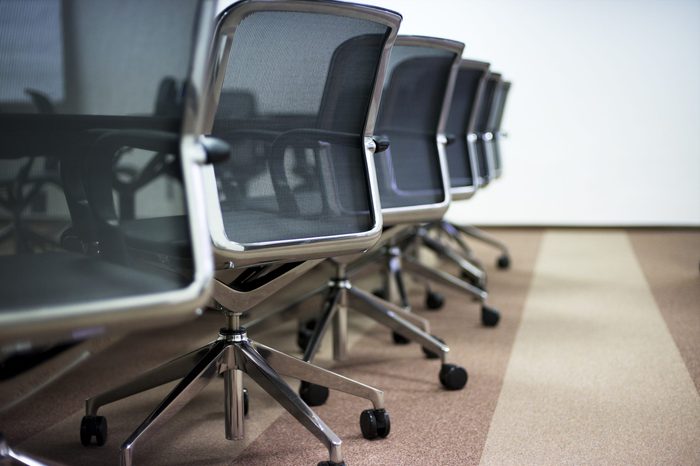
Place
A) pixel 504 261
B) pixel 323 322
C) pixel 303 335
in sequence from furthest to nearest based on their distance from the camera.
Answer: pixel 504 261 → pixel 303 335 → pixel 323 322

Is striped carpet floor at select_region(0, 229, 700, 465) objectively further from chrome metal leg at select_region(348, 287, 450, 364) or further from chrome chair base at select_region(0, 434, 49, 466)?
chrome chair base at select_region(0, 434, 49, 466)

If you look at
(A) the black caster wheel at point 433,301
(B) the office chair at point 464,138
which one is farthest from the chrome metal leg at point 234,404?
(A) the black caster wheel at point 433,301

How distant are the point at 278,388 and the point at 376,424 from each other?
0.98 feet

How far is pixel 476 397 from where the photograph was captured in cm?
228

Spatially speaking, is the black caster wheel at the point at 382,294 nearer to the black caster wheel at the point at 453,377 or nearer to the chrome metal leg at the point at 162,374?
the black caster wheel at the point at 453,377

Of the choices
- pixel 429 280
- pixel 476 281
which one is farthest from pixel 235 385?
pixel 476 281

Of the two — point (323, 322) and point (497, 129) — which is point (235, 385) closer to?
point (323, 322)

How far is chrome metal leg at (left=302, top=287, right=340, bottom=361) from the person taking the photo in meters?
2.29

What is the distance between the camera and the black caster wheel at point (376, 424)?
1945 millimetres

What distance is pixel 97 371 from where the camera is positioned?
2562mm

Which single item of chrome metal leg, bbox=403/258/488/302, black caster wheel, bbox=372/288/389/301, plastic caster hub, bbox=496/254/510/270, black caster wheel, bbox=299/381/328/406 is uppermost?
black caster wheel, bbox=299/381/328/406

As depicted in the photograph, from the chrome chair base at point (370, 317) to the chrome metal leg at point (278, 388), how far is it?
49 centimetres

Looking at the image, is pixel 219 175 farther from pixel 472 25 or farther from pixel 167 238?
pixel 472 25

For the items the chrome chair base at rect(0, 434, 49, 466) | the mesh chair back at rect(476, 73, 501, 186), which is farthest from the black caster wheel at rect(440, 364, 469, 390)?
the mesh chair back at rect(476, 73, 501, 186)
